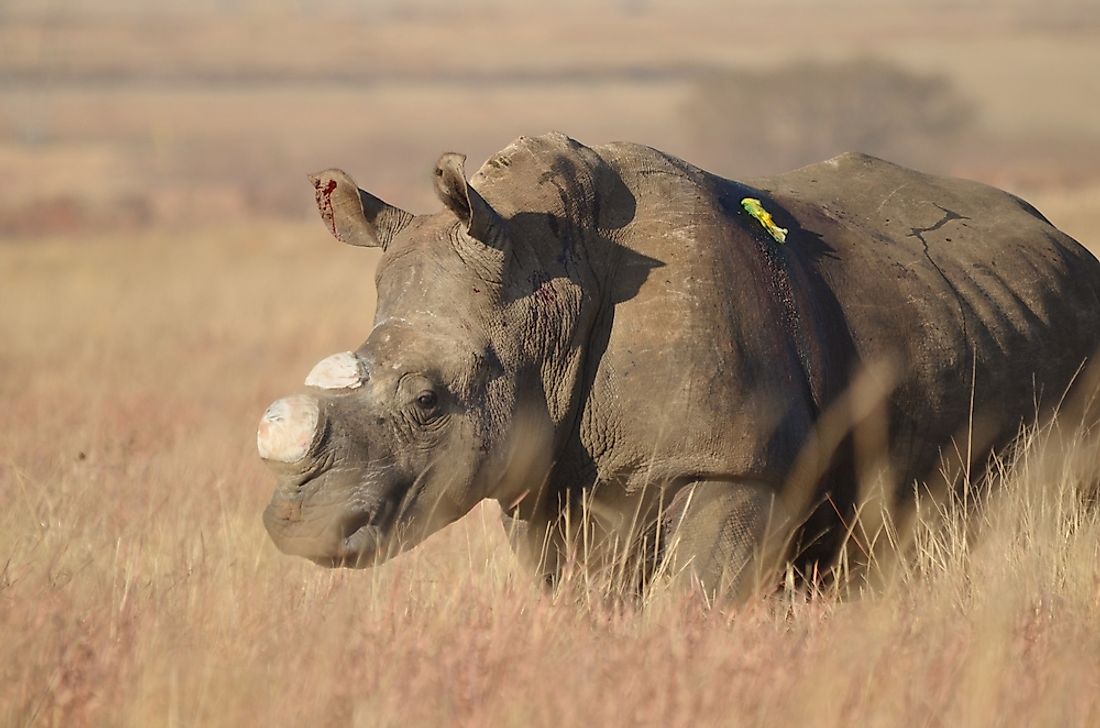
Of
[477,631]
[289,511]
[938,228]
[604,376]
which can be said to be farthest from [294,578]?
[938,228]

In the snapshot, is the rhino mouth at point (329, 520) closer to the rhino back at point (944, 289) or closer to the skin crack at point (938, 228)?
the rhino back at point (944, 289)

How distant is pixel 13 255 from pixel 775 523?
55.4 feet

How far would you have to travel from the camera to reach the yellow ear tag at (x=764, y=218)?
5941 mm

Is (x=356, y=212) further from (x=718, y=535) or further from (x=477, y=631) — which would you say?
(x=477, y=631)

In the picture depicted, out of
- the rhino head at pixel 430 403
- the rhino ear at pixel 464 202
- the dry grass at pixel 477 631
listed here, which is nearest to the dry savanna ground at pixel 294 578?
the dry grass at pixel 477 631

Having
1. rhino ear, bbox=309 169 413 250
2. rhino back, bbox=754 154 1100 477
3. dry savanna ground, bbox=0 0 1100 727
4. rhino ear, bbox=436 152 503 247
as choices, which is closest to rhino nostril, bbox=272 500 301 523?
dry savanna ground, bbox=0 0 1100 727

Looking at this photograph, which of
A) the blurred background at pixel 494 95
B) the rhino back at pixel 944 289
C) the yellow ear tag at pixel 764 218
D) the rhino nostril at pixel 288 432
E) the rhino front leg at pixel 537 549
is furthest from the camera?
the blurred background at pixel 494 95

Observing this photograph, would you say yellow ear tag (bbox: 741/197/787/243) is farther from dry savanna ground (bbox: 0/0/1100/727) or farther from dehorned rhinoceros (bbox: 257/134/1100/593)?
dry savanna ground (bbox: 0/0/1100/727)

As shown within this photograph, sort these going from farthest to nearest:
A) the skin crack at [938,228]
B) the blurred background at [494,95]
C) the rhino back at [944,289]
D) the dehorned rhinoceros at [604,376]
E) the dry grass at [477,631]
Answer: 1. the blurred background at [494,95]
2. the skin crack at [938,228]
3. the rhino back at [944,289]
4. the dehorned rhinoceros at [604,376]
5. the dry grass at [477,631]

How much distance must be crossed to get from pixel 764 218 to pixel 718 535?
3.59 ft

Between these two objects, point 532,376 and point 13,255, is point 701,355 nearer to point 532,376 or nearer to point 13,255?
point 532,376

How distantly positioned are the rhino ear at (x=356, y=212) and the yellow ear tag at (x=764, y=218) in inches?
42.1

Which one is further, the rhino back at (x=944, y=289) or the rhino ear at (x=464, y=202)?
the rhino back at (x=944, y=289)

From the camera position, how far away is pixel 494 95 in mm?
56656
